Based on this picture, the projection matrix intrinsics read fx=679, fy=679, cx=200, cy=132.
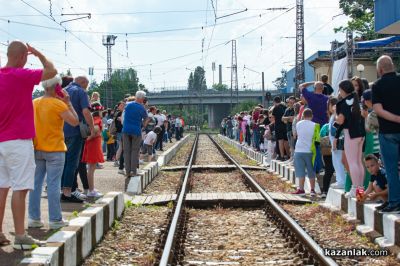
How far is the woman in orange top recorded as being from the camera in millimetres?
7695

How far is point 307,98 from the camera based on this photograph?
13.1 meters

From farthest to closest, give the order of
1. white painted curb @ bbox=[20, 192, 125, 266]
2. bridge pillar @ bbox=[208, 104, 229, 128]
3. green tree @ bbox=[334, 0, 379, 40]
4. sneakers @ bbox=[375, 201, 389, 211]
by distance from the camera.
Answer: bridge pillar @ bbox=[208, 104, 229, 128]
green tree @ bbox=[334, 0, 379, 40]
sneakers @ bbox=[375, 201, 389, 211]
white painted curb @ bbox=[20, 192, 125, 266]

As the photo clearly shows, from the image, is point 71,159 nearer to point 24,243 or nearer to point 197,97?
point 24,243

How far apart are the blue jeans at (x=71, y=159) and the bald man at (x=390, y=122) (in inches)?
177

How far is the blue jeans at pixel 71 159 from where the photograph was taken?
33.0 ft

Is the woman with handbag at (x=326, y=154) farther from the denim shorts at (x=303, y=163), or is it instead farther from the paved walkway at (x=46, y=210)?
the paved walkway at (x=46, y=210)

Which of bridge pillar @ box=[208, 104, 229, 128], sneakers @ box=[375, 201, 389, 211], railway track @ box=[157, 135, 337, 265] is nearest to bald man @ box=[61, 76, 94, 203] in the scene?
railway track @ box=[157, 135, 337, 265]

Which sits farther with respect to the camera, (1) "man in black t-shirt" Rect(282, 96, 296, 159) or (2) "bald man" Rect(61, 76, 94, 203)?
(1) "man in black t-shirt" Rect(282, 96, 296, 159)

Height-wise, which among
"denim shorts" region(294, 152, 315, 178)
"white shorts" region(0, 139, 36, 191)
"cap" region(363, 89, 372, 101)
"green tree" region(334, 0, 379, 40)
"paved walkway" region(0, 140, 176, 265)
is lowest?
"paved walkway" region(0, 140, 176, 265)

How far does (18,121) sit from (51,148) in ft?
4.88

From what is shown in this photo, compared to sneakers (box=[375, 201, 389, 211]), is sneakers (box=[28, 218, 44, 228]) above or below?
below

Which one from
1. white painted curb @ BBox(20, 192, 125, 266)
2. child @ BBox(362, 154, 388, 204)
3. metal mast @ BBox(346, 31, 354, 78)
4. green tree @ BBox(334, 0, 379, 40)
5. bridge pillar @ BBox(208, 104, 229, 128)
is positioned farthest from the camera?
bridge pillar @ BBox(208, 104, 229, 128)

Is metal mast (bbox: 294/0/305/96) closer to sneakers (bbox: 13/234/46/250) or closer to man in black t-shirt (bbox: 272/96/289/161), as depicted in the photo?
man in black t-shirt (bbox: 272/96/289/161)

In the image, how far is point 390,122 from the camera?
778 centimetres
